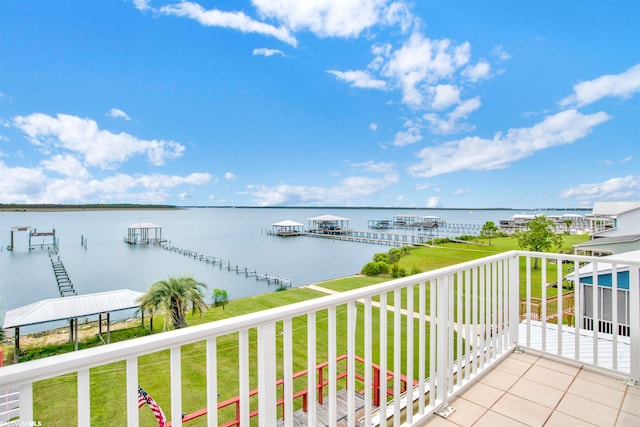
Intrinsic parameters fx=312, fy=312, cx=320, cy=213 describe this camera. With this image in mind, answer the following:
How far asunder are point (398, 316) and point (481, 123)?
36906 millimetres

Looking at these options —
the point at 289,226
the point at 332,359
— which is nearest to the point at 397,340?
the point at 332,359

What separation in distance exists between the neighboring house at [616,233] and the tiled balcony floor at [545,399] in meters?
12.4

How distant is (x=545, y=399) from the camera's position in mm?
2254

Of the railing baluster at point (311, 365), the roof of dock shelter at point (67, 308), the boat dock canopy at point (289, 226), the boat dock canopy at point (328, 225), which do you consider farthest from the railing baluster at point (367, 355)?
the boat dock canopy at point (328, 225)

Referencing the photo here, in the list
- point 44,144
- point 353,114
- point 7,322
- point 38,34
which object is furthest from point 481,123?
point 44,144

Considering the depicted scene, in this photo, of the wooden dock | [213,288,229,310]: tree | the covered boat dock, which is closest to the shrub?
the wooden dock

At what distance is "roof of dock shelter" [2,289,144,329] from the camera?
8858 millimetres

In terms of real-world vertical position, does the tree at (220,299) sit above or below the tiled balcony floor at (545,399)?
below

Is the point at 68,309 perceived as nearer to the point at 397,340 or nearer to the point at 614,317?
the point at 397,340

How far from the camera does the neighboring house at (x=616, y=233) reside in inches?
470

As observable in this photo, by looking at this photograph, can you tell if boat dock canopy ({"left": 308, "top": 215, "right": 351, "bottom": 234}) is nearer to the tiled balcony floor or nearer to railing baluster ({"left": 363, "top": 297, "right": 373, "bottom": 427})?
the tiled balcony floor

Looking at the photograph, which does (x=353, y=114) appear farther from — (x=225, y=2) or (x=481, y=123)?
(x=225, y=2)

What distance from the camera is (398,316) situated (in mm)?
1731

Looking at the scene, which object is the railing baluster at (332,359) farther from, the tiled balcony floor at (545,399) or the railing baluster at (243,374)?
the tiled balcony floor at (545,399)
